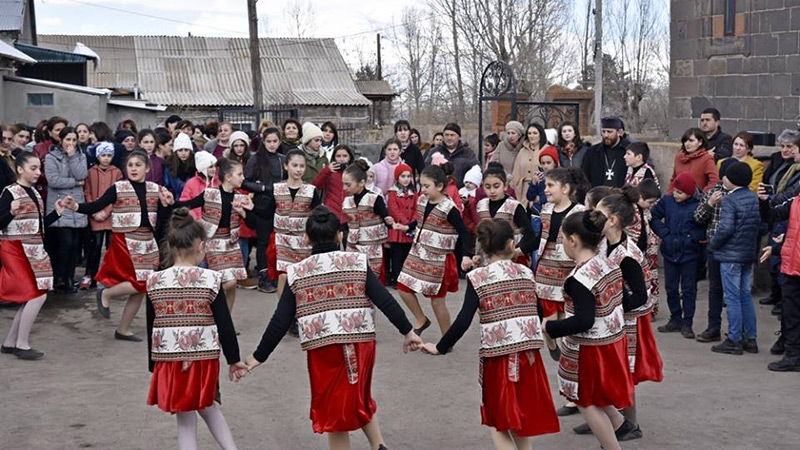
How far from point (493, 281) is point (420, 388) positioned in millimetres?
2275

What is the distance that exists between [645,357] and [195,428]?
2513 millimetres

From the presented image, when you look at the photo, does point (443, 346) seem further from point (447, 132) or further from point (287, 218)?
point (447, 132)

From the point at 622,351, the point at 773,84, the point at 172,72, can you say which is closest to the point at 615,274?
the point at 622,351

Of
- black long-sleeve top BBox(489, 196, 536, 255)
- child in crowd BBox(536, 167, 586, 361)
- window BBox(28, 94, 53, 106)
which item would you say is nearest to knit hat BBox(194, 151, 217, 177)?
black long-sleeve top BBox(489, 196, 536, 255)

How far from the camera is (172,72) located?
1649 inches

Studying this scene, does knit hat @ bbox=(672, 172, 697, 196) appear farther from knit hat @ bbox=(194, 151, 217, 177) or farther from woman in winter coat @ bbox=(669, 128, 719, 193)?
knit hat @ bbox=(194, 151, 217, 177)

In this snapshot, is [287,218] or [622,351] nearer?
[622,351]

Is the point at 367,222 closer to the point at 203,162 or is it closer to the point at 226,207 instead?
the point at 226,207

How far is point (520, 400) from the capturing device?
498cm

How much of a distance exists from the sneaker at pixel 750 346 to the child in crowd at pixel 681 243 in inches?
21.9

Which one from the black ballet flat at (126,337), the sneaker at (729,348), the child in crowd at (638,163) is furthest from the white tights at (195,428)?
the child in crowd at (638,163)

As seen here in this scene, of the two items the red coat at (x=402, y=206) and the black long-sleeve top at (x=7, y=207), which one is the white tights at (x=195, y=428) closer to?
the black long-sleeve top at (x=7, y=207)

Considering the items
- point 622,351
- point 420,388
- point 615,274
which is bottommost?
point 420,388

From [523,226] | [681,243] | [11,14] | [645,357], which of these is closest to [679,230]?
[681,243]
